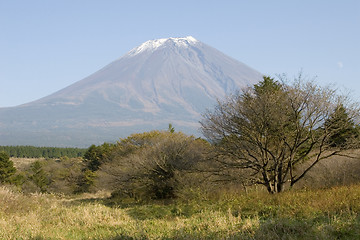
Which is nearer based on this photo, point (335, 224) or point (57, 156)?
point (335, 224)

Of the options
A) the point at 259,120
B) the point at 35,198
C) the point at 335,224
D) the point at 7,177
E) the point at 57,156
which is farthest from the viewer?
the point at 57,156

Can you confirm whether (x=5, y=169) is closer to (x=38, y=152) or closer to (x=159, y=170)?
(x=159, y=170)

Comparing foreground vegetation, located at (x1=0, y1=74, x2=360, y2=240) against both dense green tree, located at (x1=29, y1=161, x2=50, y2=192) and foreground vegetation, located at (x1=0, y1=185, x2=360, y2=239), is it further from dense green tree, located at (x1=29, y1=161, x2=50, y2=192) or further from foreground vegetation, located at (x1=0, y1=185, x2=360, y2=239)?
dense green tree, located at (x1=29, y1=161, x2=50, y2=192)

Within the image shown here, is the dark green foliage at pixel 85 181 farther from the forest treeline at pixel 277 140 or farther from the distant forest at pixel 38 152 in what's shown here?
the distant forest at pixel 38 152

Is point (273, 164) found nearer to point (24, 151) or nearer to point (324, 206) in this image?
point (324, 206)

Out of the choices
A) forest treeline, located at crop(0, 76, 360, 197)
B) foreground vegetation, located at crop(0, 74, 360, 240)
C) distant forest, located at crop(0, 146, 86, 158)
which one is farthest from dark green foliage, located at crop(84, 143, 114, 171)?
distant forest, located at crop(0, 146, 86, 158)

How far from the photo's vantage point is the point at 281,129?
2056 centimetres

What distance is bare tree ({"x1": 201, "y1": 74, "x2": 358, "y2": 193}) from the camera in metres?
20.5

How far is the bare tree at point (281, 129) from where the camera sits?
2052cm

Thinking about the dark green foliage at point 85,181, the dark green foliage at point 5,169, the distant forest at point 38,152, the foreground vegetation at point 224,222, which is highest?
the distant forest at point 38,152

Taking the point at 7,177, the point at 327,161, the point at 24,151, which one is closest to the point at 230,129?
the point at 327,161

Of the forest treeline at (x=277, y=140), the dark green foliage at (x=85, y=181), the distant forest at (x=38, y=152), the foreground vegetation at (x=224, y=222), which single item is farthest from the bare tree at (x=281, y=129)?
the distant forest at (x=38, y=152)

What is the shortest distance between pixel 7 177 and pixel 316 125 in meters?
58.0

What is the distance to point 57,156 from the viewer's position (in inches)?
5458
